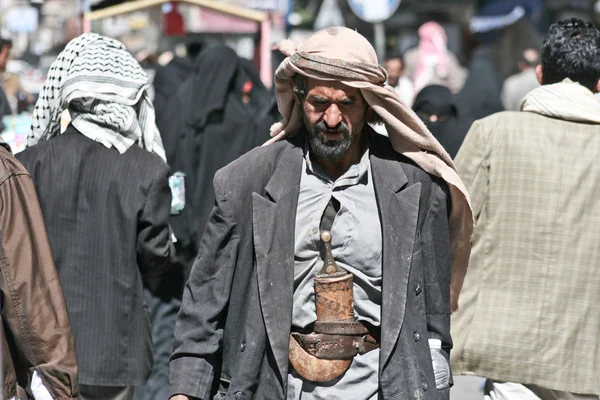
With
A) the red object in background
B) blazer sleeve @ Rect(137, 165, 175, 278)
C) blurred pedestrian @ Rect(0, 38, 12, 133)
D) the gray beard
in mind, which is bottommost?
blurred pedestrian @ Rect(0, 38, 12, 133)

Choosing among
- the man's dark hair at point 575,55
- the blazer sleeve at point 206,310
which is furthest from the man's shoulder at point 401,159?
the man's dark hair at point 575,55

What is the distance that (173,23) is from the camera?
466 inches

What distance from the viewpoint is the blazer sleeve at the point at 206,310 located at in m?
3.53

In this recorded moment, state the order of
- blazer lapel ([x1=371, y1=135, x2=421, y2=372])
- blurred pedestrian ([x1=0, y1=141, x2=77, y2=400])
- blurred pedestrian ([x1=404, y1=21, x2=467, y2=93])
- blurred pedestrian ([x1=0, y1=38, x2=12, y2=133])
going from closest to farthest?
blazer lapel ([x1=371, y1=135, x2=421, y2=372]) < blurred pedestrian ([x1=0, y1=141, x2=77, y2=400]) < blurred pedestrian ([x1=0, y1=38, x2=12, y2=133]) < blurred pedestrian ([x1=404, y1=21, x2=467, y2=93])

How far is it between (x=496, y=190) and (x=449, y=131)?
11.2ft

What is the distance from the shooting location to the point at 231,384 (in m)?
3.51

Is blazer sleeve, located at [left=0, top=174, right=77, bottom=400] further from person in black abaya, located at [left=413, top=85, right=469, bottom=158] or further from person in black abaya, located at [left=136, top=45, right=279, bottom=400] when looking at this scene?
person in black abaya, located at [left=413, top=85, right=469, bottom=158]

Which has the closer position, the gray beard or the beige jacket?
the gray beard

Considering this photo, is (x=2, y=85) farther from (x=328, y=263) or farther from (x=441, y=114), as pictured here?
(x=328, y=263)

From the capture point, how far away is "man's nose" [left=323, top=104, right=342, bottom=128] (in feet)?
11.5

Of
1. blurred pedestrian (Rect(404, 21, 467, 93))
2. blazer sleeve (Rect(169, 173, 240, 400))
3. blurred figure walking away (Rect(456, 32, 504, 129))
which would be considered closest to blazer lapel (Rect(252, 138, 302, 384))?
blazer sleeve (Rect(169, 173, 240, 400))

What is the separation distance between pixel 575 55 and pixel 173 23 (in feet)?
24.6

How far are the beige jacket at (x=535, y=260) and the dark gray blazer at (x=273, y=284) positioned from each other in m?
1.00

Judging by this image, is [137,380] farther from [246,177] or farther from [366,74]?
[366,74]
